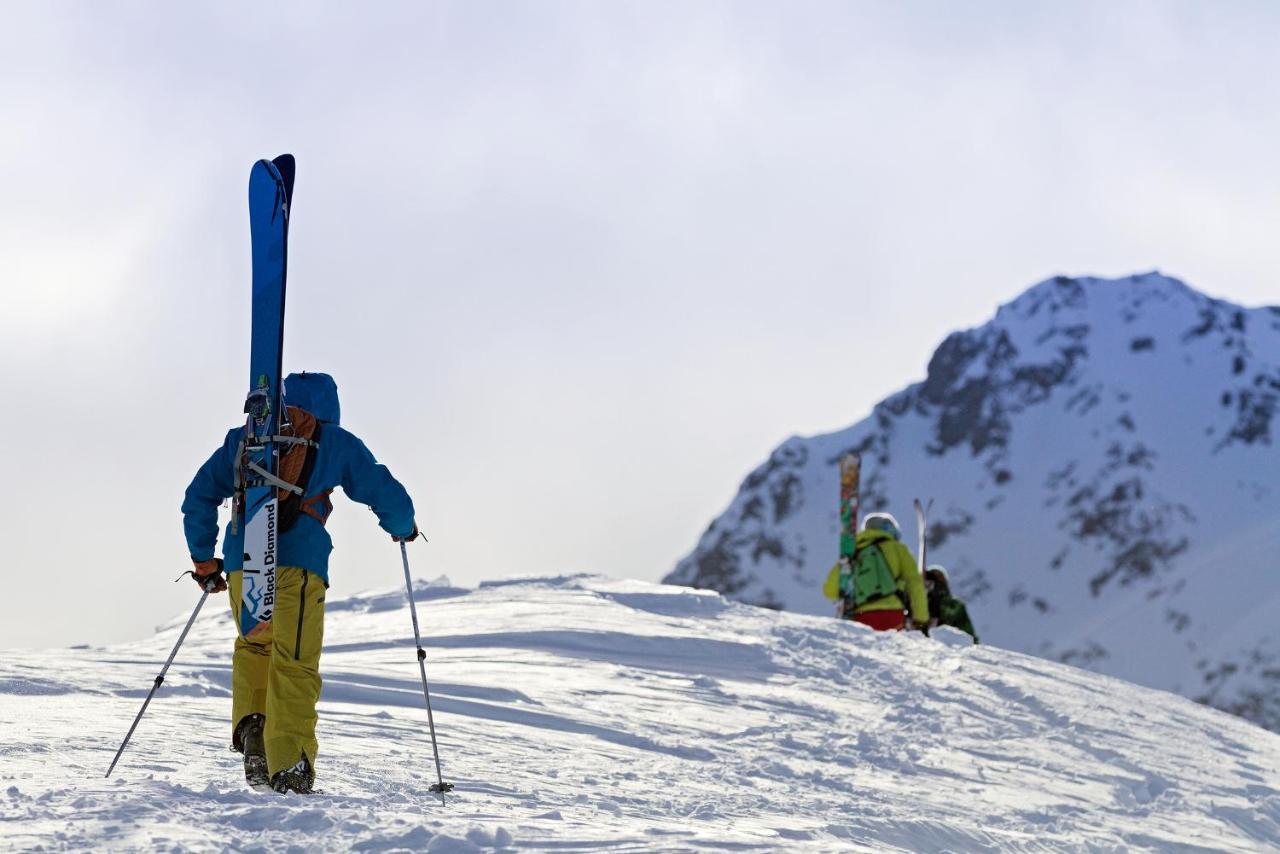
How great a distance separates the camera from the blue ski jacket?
5059 millimetres

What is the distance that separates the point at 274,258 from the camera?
5.63m

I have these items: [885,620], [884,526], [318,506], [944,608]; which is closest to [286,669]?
[318,506]

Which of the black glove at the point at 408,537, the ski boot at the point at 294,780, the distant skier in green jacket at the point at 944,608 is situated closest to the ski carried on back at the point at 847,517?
the distant skier in green jacket at the point at 944,608

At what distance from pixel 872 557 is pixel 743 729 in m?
4.90

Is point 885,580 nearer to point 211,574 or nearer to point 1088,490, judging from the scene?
point 211,574

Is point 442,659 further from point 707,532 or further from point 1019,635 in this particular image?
point 707,532

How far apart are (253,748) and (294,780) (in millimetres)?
286

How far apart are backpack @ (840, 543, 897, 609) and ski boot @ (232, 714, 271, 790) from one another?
8199 millimetres

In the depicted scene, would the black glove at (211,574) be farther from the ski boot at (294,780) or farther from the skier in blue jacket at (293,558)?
the ski boot at (294,780)

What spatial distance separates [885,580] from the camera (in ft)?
41.1

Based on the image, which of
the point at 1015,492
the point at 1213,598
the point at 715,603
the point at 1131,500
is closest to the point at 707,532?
the point at 1015,492

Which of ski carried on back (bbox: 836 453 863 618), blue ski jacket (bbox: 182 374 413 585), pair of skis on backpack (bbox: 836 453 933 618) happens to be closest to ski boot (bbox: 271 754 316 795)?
blue ski jacket (bbox: 182 374 413 585)

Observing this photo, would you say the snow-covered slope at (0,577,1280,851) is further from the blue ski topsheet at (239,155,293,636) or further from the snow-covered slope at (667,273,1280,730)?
the snow-covered slope at (667,273,1280,730)

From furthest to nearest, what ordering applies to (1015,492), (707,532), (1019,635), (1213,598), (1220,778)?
(707,532), (1015,492), (1019,635), (1213,598), (1220,778)
